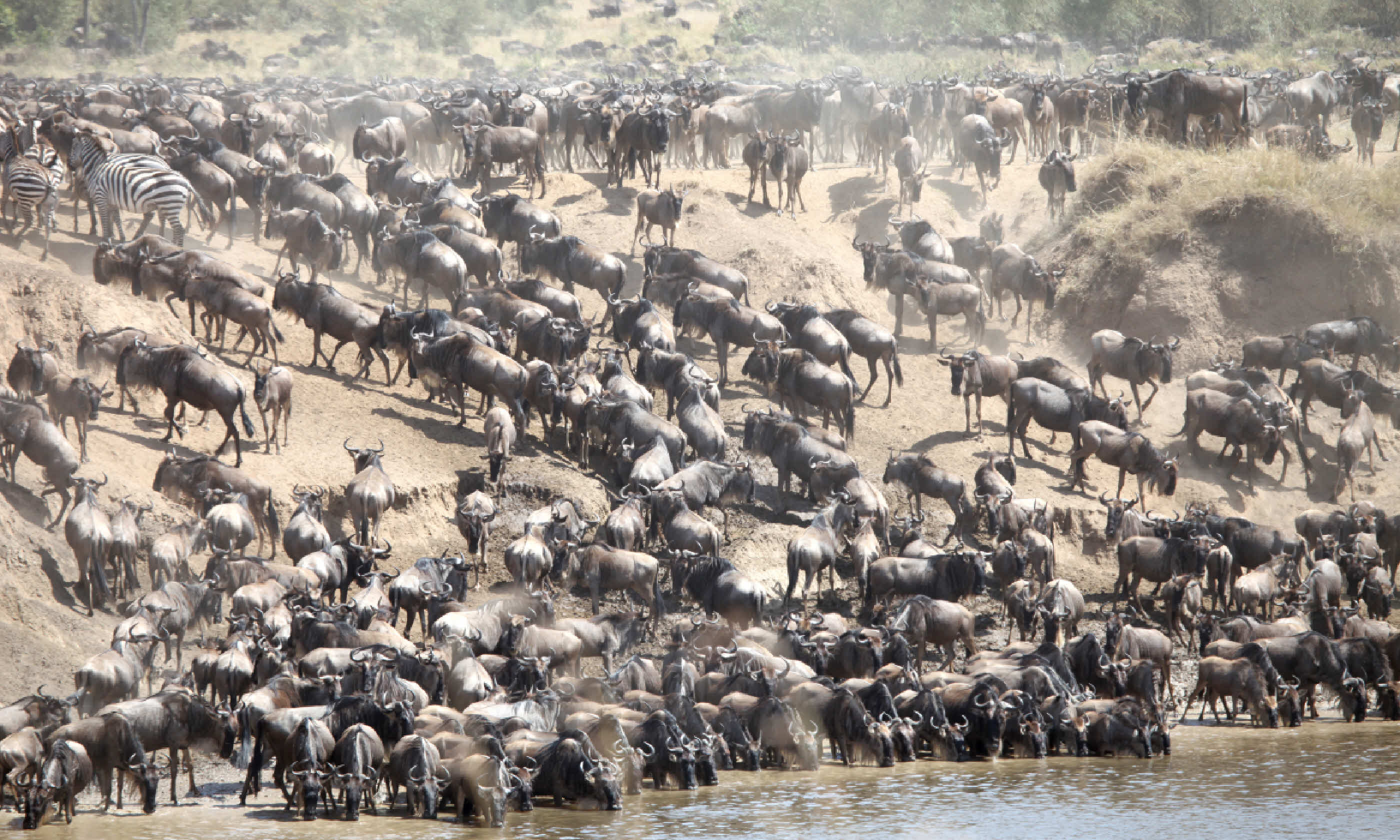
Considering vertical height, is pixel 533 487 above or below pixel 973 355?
below

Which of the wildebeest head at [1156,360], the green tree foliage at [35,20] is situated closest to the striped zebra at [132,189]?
the wildebeest head at [1156,360]

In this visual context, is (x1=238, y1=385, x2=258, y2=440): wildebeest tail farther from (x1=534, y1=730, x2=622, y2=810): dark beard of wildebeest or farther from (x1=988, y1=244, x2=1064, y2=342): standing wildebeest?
(x1=988, y1=244, x2=1064, y2=342): standing wildebeest

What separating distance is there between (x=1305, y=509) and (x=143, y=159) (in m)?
18.4

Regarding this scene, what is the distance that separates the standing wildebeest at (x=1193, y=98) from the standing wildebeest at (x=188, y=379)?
2003 cm

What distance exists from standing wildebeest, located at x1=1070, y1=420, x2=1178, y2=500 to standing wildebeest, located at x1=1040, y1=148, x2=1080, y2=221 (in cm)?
878

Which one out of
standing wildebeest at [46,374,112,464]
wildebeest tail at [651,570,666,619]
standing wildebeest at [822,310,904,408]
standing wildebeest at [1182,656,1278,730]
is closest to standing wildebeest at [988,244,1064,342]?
standing wildebeest at [822,310,904,408]

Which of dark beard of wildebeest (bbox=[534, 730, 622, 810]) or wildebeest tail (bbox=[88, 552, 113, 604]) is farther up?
wildebeest tail (bbox=[88, 552, 113, 604])

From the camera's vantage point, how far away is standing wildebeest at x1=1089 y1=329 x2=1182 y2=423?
22438 mm

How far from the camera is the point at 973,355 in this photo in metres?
20.9

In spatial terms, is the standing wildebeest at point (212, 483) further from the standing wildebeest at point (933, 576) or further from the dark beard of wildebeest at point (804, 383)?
the dark beard of wildebeest at point (804, 383)

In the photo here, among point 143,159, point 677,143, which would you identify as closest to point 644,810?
point 143,159

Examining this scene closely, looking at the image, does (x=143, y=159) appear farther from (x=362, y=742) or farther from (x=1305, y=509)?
(x=1305, y=509)

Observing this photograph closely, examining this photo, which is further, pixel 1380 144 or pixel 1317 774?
pixel 1380 144

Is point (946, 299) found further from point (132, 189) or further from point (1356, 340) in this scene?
point (132, 189)
